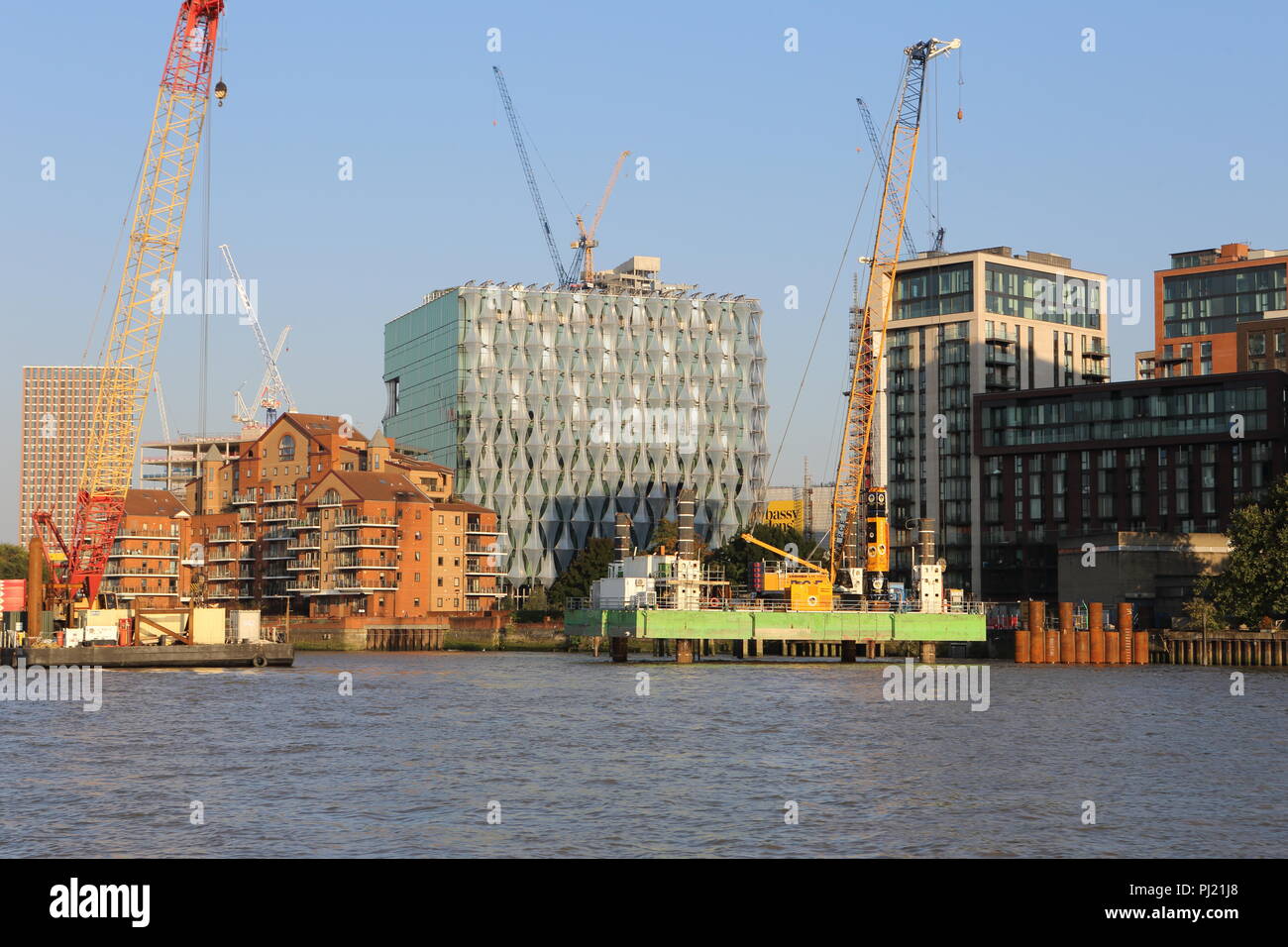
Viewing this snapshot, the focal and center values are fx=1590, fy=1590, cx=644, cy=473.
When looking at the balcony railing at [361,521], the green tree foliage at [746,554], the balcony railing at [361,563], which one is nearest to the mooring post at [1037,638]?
the green tree foliage at [746,554]

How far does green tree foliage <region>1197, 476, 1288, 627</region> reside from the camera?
118 metres

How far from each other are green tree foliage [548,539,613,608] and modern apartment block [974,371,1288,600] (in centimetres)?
4318

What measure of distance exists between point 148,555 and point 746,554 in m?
71.3

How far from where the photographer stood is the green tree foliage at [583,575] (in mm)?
171125

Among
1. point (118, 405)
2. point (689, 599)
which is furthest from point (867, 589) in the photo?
point (118, 405)

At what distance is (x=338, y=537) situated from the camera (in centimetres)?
17500

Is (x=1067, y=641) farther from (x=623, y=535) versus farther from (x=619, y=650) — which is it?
(x=623, y=535)

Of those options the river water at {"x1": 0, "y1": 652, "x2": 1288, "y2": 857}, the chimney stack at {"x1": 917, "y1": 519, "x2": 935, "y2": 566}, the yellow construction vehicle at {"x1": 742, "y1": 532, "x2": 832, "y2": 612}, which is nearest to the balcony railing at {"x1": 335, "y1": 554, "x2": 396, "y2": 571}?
the yellow construction vehicle at {"x1": 742, "y1": 532, "x2": 832, "y2": 612}

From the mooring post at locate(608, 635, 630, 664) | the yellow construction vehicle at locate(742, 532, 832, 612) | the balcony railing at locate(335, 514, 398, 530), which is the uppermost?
the balcony railing at locate(335, 514, 398, 530)

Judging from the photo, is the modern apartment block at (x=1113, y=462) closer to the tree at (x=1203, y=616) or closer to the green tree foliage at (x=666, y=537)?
the tree at (x=1203, y=616)

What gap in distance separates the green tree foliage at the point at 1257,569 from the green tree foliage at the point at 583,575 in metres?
69.0

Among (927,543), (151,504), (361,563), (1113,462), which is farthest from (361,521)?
(1113,462)

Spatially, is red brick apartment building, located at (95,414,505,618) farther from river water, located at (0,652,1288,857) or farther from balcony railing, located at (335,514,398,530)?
river water, located at (0,652,1288,857)

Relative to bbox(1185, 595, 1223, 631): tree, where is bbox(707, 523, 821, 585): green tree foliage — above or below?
above
